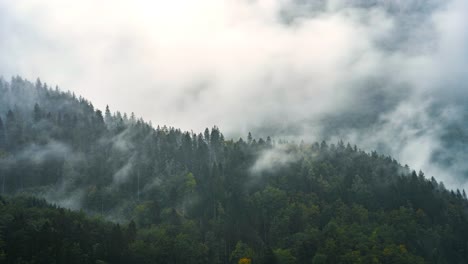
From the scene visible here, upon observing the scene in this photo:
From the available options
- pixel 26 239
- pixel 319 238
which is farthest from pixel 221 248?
pixel 26 239

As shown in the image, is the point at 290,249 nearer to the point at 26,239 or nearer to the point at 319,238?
the point at 319,238

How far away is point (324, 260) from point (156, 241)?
57964 millimetres

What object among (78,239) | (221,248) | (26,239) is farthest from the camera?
(221,248)

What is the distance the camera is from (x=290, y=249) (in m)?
196

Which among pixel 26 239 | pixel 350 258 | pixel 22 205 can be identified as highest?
pixel 22 205

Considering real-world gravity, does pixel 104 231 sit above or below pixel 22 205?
below

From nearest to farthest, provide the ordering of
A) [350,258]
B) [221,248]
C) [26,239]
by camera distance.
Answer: [26,239] → [350,258] → [221,248]

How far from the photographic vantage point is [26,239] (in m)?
156

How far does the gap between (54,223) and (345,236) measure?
334 ft

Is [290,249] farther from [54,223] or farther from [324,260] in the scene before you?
[54,223]

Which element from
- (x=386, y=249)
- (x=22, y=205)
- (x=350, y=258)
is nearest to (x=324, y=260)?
(x=350, y=258)

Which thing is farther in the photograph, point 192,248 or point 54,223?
point 192,248

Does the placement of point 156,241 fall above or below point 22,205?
below

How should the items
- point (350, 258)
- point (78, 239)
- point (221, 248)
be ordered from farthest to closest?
point (221, 248) → point (350, 258) → point (78, 239)
